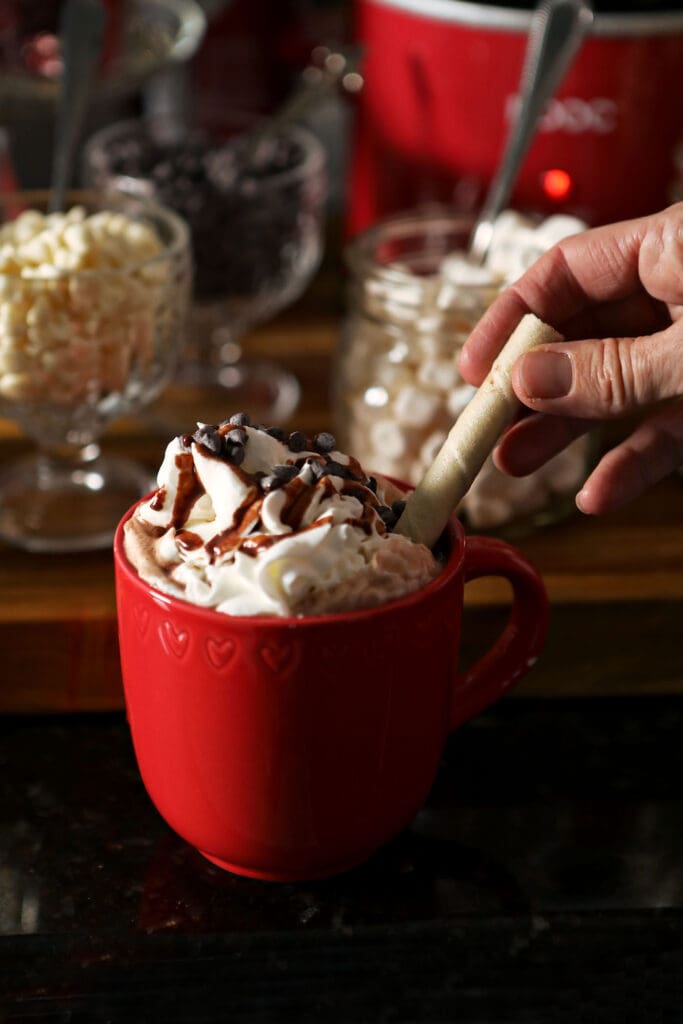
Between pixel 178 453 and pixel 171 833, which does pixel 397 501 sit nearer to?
pixel 178 453

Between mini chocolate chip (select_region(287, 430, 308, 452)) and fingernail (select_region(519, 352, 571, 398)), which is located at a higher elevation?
fingernail (select_region(519, 352, 571, 398))

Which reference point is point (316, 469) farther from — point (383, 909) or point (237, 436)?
point (383, 909)

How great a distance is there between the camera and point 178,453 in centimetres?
69

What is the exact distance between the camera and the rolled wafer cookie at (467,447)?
2.31ft

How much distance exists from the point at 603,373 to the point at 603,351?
0.04 feet

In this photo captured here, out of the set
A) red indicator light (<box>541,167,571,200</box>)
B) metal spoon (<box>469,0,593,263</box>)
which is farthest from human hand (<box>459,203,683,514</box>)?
red indicator light (<box>541,167,571,200</box>)

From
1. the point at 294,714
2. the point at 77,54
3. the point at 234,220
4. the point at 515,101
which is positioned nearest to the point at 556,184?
the point at 515,101

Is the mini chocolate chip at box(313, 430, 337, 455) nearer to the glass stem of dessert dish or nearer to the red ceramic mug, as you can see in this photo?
the red ceramic mug

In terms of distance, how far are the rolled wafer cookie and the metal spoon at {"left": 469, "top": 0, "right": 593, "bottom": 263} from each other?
310mm

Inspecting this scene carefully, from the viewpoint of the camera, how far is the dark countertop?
0.70 meters

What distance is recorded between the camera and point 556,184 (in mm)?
1168

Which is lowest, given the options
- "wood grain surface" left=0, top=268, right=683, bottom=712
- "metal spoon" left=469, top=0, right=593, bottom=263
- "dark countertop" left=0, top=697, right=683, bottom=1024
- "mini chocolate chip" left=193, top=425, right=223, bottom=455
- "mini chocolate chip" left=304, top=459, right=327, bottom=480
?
"dark countertop" left=0, top=697, right=683, bottom=1024

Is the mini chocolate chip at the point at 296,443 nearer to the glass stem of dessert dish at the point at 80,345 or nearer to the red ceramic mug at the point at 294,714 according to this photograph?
the red ceramic mug at the point at 294,714

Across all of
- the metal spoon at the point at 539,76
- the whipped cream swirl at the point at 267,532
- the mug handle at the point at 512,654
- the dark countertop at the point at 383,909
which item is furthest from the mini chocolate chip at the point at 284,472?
the metal spoon at the point at 539,76
